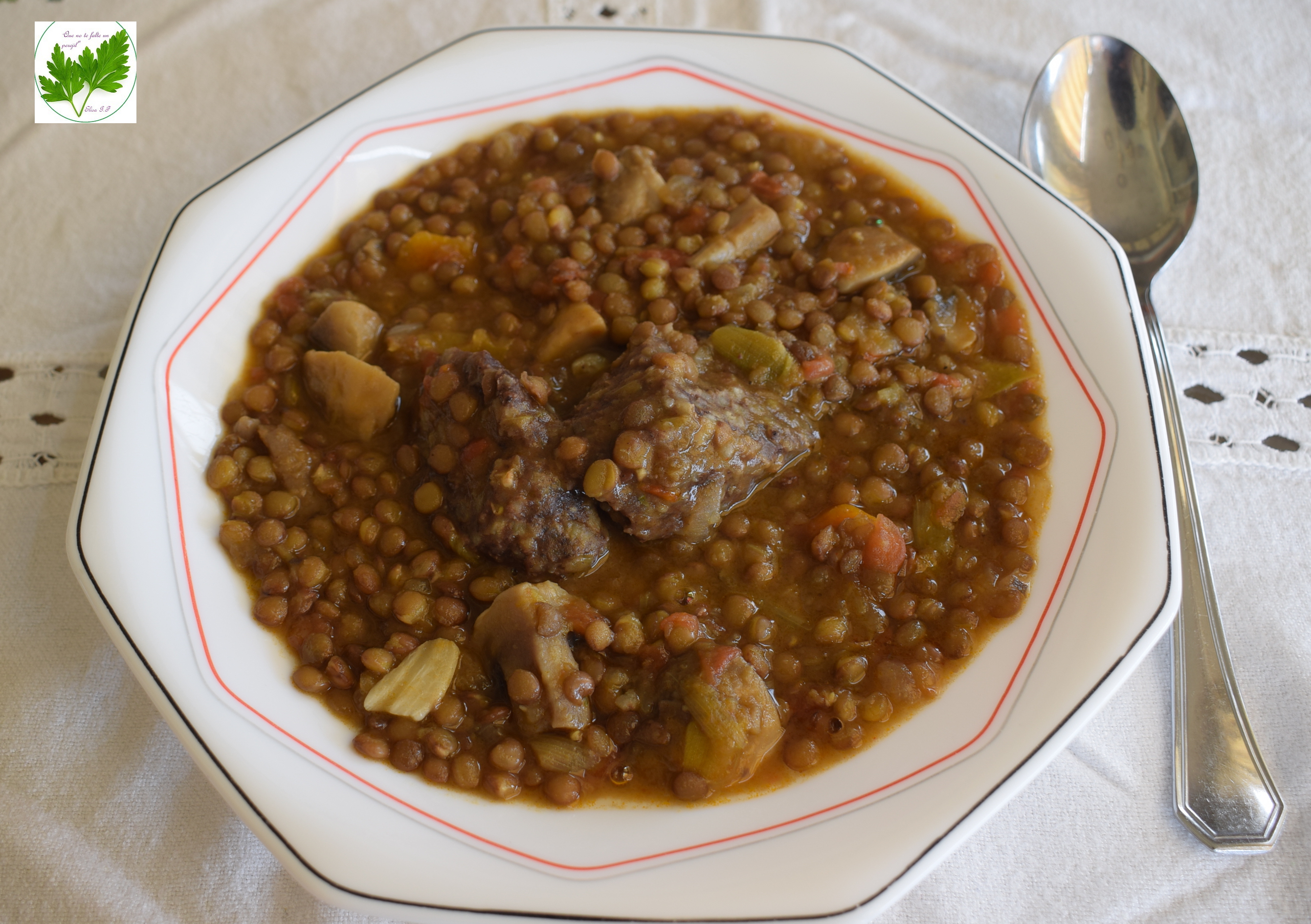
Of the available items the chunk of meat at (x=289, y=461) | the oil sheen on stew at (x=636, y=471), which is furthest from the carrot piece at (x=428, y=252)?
the chunk of meat at (x=289, y=461)

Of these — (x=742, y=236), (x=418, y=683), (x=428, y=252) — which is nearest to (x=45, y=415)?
(x=428, y=252)

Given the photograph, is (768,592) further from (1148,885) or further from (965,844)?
(1148,885)

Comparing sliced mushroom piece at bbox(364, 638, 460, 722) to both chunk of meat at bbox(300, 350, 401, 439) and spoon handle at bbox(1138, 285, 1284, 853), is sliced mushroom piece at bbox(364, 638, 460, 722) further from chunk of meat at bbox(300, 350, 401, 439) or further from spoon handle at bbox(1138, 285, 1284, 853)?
spoon handle at bbox(1138, 285, 1284, 853)

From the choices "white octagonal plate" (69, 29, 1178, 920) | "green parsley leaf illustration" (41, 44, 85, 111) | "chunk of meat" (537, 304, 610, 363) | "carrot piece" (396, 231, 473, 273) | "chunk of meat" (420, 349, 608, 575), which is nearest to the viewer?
"white octagonal plate" (69, 29, 1178, 920)

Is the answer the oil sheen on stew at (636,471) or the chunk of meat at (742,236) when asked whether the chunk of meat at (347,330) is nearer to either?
the oil sheen on stew at (636,471)

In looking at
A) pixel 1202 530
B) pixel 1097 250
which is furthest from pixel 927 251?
pixel 1202 530

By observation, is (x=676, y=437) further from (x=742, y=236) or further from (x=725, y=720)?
(x=742, y=236)

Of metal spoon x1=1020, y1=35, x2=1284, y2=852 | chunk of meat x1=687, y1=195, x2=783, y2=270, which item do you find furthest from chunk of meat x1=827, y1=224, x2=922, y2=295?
metal spoon x1=1020, y1=35, x2=1284, y2=852
